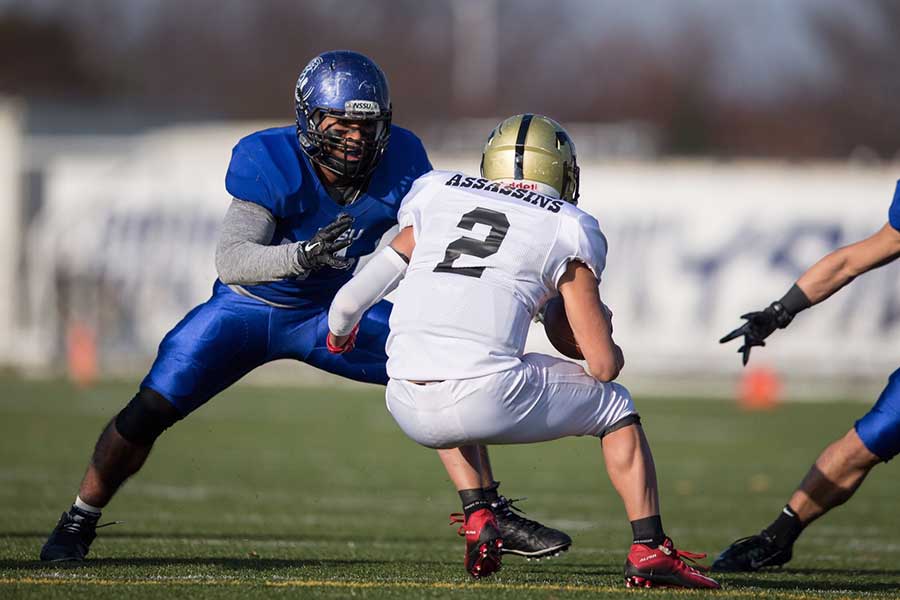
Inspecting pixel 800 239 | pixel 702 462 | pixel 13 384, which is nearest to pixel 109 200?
pixel 13 384

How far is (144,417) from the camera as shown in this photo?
5.32m

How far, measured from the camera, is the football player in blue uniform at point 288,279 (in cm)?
516

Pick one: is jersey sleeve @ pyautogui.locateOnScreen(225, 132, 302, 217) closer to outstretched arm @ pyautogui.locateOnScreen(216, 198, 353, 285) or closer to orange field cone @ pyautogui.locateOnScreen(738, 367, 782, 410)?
outstretched arm @ pyautogui.locateOnScreen(216, 198, 353, 285)

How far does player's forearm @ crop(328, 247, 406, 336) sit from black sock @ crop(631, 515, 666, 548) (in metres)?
1.07

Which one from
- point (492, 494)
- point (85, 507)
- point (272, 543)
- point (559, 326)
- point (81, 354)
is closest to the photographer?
point (559, 326)

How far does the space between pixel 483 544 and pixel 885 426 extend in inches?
63.9

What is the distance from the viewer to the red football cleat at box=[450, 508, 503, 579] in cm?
469

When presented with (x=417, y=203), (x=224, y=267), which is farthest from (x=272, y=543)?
(x=417, y=203)

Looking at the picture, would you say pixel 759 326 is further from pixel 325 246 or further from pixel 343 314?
pixel 325 246

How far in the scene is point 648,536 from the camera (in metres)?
4.46

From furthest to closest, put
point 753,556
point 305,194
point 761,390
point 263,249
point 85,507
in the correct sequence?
1. point 761,390
2. point 753,556
3. point 85,507
4. point 305,194
5. point 263,249

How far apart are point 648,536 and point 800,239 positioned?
1299cm

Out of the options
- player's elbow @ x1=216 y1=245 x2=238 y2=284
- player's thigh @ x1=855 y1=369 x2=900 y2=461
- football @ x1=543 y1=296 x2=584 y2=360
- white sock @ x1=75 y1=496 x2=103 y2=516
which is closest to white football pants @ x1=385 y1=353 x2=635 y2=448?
football @ x1=543 y1=296 x2=584 y2=360

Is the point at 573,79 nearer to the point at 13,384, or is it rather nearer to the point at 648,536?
the point at 13,384
